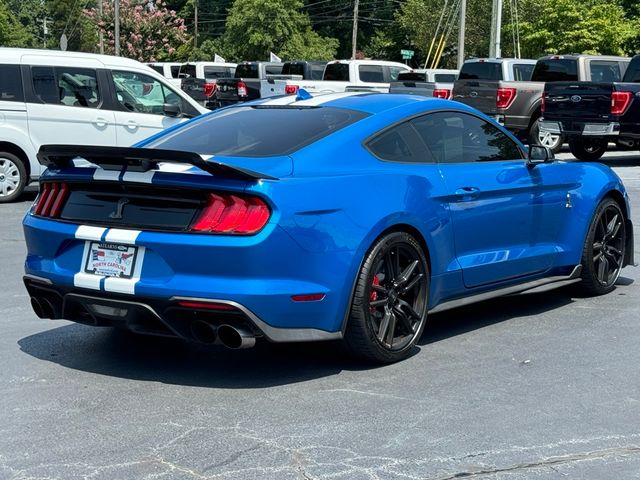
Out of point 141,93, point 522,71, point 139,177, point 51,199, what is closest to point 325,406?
point 139,177

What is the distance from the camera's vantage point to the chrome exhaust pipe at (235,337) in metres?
5.08

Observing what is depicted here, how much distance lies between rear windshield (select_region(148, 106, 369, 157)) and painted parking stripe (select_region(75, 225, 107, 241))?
82 cm

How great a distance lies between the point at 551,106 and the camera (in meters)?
19.0

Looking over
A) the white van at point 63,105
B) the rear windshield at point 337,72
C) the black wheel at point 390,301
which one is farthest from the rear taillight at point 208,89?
the black wheel at point 390,301

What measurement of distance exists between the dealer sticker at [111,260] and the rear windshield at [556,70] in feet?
56.2

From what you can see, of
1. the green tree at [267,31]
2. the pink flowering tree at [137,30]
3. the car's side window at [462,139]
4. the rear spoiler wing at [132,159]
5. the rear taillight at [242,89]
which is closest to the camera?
the rear spoiler wing at [132,159]

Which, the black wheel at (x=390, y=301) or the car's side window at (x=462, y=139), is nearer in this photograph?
the black wheel at (x=390, y=301)

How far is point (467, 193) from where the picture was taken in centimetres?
624

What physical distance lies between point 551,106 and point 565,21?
975 inches

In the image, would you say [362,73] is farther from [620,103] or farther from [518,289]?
[518,289]

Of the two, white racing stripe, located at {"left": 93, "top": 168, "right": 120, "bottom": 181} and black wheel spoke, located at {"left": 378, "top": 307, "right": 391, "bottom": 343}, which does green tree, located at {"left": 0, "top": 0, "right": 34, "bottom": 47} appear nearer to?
white racing stripe, located at {"left": 93, "top": 168, "right": 120, "bottom": 181}

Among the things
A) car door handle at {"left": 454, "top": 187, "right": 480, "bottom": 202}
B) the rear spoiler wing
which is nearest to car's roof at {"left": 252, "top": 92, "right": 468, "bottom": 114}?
car door handle at {"left": 454, "top": 187, "right": 480, "bottom": 202}

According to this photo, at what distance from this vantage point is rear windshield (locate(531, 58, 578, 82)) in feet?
69.1

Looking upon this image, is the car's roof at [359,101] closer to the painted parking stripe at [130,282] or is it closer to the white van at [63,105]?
the painted parking stripe at [130,282]
